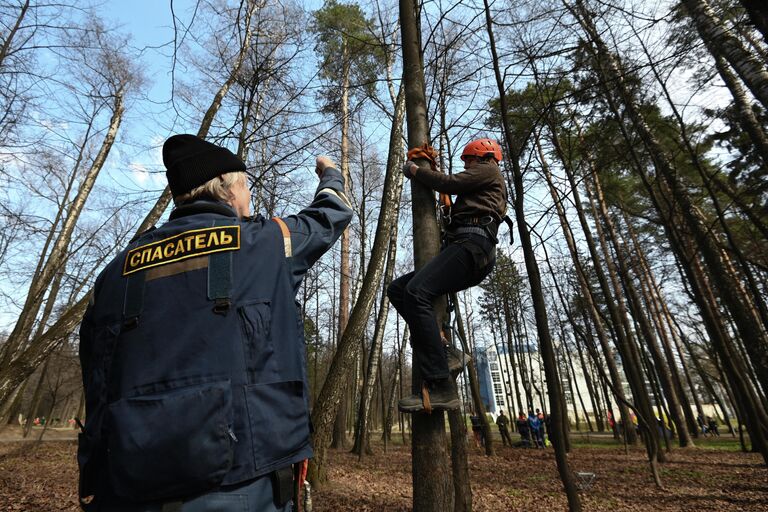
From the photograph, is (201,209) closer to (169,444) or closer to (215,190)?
(215,190)

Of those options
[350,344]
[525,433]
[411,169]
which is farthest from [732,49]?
[525,433]

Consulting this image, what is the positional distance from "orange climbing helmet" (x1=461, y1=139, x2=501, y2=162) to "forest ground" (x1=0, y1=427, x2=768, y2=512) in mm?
5293

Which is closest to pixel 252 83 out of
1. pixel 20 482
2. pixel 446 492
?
pixel 446 492

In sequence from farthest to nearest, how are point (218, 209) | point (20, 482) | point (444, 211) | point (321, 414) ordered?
point (20, 482) → point (321, 414) → point (444, 211) → point (218, 209)

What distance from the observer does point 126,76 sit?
43.5ft

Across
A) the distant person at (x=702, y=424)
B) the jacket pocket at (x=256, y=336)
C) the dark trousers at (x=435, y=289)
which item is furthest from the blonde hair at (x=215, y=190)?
the distant person at (x=702, y=424)

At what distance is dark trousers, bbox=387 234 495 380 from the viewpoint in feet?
7.89

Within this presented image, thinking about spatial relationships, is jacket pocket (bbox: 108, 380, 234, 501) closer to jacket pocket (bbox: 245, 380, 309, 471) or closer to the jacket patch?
jacket pocket (bbox: 245, 380, 309, 471)

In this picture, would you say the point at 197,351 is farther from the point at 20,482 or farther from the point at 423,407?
the point at 20,482

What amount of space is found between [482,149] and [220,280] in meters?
2.33

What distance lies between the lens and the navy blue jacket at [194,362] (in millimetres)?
1059

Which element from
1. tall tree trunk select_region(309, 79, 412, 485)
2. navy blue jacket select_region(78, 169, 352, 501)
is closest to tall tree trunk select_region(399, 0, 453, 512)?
navy blue jacket select_region(78, 169, 352, 501)

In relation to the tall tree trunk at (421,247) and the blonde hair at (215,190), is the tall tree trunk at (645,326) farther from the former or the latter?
the blonde hair at (215,190)

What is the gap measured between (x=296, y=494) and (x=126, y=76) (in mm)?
16113
